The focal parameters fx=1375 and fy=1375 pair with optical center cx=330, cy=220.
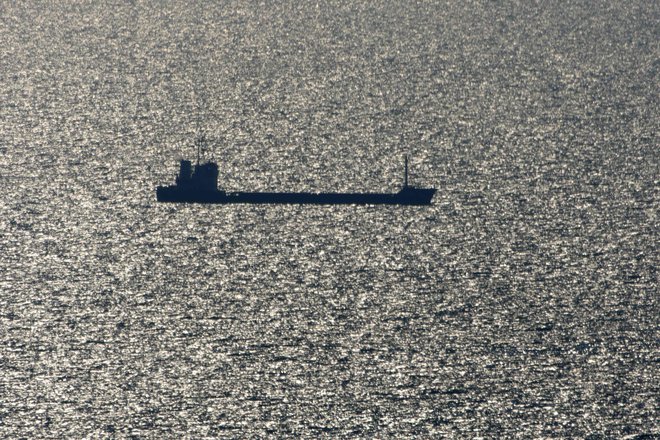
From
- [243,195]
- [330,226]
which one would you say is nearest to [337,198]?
[330,226]

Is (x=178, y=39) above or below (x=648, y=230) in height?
above

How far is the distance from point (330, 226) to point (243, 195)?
4.76m

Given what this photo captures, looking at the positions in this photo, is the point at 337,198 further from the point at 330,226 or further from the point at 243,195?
the point at 243,195

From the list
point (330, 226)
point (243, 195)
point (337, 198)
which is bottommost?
point (330, 226)

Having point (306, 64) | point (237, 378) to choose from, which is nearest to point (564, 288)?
point (237, 378)

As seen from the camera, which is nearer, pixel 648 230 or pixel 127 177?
pixel 648 230

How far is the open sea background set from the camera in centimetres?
4959

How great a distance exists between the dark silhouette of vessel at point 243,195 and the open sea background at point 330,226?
695mm

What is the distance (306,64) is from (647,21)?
87.8ft

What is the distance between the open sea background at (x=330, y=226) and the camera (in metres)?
49.6

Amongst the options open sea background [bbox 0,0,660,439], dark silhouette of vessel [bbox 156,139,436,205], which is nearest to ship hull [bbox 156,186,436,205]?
dark silhouette of vessel [bbox 156,139,436,205]

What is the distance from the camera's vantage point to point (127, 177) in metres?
70.3

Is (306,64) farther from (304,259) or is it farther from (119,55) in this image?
(304,259)

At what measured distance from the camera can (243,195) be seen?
66.9 m
